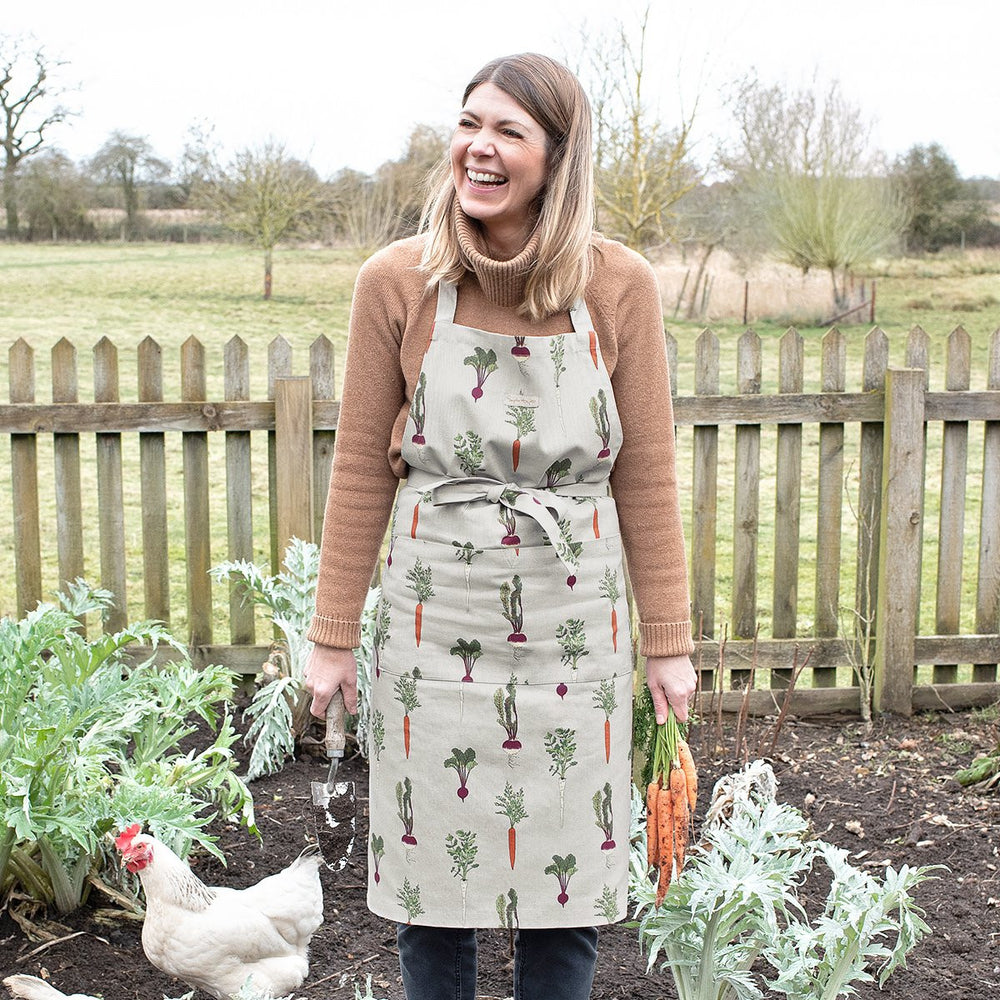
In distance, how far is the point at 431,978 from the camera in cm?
214

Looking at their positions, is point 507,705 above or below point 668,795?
above

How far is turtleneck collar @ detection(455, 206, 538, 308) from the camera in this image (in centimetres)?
200

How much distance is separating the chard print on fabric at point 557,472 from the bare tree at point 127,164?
54.3 ft

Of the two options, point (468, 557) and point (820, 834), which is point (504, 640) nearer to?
point (468, 557)

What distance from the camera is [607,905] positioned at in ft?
6.87

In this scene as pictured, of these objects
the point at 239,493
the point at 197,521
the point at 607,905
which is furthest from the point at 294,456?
the point at 607,905

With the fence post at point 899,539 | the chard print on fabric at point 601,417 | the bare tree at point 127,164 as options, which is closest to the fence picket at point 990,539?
Answer: the fence post at point 899,539

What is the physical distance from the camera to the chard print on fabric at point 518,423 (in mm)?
2006

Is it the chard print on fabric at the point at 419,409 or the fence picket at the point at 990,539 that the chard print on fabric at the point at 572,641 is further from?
the fence picket at the point at 990,539

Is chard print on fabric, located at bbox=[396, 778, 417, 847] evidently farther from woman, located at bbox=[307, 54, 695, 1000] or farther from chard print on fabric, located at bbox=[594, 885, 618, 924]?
chard print on fabric, located at bbox=[594, 885, 618, 924]

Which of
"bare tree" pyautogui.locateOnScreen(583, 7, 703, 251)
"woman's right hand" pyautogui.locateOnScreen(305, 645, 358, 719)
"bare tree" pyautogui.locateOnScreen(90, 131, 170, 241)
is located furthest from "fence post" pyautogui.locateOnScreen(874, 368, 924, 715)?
"bare tree" pyautogui.locateOnScreen(90, 131, 170, 241)

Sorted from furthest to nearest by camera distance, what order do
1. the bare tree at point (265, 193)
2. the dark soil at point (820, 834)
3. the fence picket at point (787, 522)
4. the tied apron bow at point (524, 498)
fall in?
the bare tree at point (265, 193)
the fence picket at point (787, 522)
the dark soil at point (820, 834)
the tied apron bow at point (524, 498)

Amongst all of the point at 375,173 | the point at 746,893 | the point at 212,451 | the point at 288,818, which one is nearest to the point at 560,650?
the point at 746,893

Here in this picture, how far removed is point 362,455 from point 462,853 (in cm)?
73
